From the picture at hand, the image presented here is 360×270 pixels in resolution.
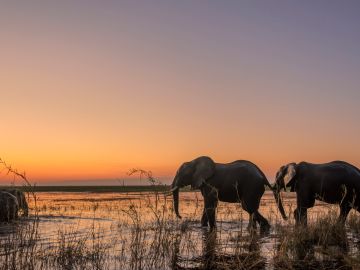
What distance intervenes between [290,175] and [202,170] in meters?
2.79

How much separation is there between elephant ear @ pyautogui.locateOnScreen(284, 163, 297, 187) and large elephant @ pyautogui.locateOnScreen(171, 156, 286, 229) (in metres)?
0.56

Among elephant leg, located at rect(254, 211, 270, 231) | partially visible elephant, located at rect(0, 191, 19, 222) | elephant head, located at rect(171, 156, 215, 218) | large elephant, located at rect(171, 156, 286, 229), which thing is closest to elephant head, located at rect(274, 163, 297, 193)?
large elephant, located at rect(171, 156, 286, 229)

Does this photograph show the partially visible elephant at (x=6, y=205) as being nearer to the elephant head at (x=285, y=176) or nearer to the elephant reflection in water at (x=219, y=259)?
the elephant head at (x=285, y=176)

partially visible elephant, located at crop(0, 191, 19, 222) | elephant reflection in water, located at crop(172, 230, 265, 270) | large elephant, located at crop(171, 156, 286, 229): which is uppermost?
large elephant, located at crop(171, 156, 286, 229)

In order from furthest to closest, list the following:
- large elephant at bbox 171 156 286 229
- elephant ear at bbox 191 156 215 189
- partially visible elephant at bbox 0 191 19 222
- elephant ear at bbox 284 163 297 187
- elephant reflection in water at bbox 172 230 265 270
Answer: partially visible elephant at bbox 0 191 19 222
elephant ear at bbox 191 156 215 189
large elephant at bbox 171 156 286 229
elephant ear at bbox 284 163 297 187
elephant reflection in water at bbox 172 230 265 270

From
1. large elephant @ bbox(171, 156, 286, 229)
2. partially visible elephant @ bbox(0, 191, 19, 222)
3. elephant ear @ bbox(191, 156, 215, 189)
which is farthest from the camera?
partially visible elephant @ bbox(0, 191, 19, 222)

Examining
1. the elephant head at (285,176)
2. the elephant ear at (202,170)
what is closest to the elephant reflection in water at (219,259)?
the elephant head at (285,176)

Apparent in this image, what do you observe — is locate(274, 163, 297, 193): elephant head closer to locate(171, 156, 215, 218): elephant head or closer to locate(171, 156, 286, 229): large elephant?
locate(171, 156, 286, 229): large elephant

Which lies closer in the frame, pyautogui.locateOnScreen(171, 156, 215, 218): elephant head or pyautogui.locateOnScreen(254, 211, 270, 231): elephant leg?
pyautogui.locateOnScreen(254, 211, 270, 231): elephant leg

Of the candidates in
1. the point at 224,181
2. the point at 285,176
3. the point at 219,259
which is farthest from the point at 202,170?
the point at 219,259

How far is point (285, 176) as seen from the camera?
588 inches

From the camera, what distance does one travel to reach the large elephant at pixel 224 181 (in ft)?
49.2

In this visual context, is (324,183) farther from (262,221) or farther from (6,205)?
(6,205)

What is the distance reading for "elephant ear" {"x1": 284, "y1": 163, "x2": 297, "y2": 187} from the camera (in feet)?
47.5
